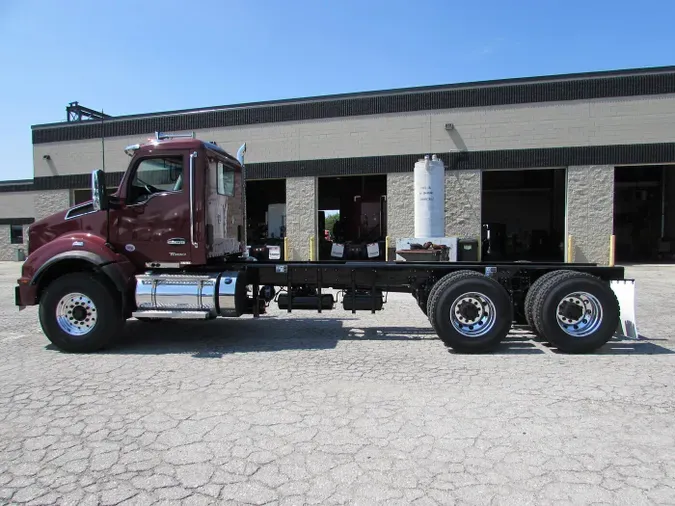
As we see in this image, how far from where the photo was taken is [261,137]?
2077cm

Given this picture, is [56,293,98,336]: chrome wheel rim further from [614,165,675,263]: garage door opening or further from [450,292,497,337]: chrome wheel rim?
[614,165,675,263]: garage door opening

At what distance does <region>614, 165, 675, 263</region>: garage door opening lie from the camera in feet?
90.5

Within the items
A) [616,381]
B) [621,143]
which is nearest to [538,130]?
[621,143]

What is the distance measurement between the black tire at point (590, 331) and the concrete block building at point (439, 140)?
13.1m

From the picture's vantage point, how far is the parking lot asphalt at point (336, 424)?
2.96 metres

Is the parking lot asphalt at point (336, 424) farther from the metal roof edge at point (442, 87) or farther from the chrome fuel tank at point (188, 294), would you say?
the metal roof edge at point (442, 87)

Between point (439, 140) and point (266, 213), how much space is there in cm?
1107

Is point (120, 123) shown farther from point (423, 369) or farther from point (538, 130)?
point (423, 369)

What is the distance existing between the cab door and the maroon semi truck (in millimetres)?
15

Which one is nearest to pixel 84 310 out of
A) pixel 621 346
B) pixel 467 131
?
pixel 621 346

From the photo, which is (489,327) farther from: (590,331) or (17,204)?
(17,204)

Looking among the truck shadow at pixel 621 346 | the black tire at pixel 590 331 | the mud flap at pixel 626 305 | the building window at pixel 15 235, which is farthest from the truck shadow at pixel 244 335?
the building window at pixel 15 235

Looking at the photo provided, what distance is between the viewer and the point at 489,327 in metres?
6.23

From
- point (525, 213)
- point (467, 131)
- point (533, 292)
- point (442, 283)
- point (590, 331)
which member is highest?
point (467, 131)
